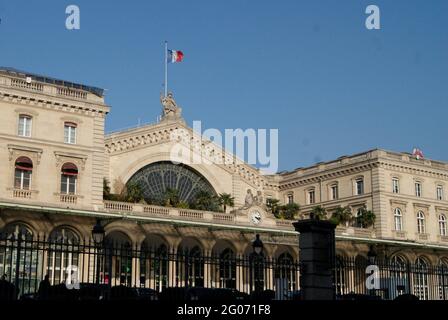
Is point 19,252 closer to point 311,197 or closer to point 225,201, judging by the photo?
point 225,201

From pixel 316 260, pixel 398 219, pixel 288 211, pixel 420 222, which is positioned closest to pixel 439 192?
pixel 420 222

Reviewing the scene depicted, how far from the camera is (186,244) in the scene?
51.6 metres

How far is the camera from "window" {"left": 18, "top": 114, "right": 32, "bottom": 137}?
45.2m

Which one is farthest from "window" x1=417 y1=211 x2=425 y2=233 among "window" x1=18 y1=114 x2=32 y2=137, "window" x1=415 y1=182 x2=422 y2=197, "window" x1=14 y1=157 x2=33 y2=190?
"window" x1=18 y1=114 x2=32 y2=137

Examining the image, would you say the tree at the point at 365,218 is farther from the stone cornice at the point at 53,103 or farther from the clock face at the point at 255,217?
the stone cornice at the point at 53,103

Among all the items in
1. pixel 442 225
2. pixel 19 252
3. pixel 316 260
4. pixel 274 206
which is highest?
pixel 274 206

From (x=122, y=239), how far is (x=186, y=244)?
5899 millimetres

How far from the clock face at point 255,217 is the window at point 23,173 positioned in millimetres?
17193

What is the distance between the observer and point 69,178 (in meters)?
46.4

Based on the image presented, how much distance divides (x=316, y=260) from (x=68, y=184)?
27.3m

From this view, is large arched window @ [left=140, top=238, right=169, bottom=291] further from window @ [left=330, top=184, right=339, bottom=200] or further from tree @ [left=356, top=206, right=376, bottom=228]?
window @ [left=330, top=184, right=339, bottom=200]

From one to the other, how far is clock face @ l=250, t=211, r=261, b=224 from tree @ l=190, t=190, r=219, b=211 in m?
4.41

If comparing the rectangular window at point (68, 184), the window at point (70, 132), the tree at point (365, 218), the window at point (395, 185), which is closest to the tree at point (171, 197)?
the rectangular window at point (68, 184)

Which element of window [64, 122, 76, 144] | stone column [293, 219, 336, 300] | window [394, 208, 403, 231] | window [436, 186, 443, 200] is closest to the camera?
stone column [293, 219, 336, 300]
